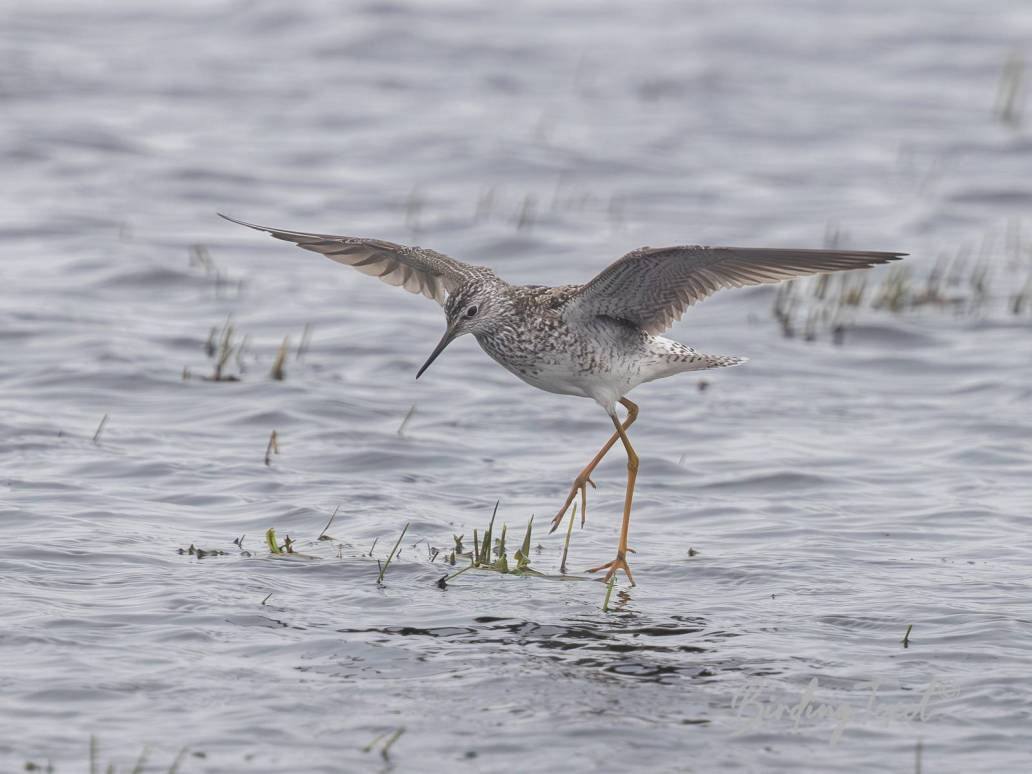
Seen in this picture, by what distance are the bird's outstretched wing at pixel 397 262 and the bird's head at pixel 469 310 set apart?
0.31 meters

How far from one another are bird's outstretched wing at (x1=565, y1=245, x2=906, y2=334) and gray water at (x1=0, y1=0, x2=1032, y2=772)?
1298 mm

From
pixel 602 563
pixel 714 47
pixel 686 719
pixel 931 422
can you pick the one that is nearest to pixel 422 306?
pixel 931 422

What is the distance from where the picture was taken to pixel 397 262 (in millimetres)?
9039

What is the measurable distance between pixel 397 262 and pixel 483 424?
221 cm

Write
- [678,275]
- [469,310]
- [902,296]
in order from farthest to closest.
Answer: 1. [902,296]
2. [469,310]
3. [678,275]

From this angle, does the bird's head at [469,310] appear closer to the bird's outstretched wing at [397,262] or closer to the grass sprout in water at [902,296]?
the bird's outstretched wing at [397,262]

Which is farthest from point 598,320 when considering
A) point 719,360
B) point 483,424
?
point 483,424

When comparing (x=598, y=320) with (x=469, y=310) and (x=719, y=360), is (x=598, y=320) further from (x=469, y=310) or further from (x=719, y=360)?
(x=719, y=360)

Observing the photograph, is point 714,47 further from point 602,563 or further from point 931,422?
point 602,563

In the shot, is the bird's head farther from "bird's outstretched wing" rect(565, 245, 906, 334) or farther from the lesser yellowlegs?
"bird's outstretched wing" rect(565, 245, 906, 334)

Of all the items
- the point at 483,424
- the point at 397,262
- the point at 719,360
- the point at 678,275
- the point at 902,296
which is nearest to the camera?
the point at 678,275

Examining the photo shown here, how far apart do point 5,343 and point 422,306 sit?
395 centimetres

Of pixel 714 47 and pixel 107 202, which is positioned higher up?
pixel 714 47

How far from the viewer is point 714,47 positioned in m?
24.0
